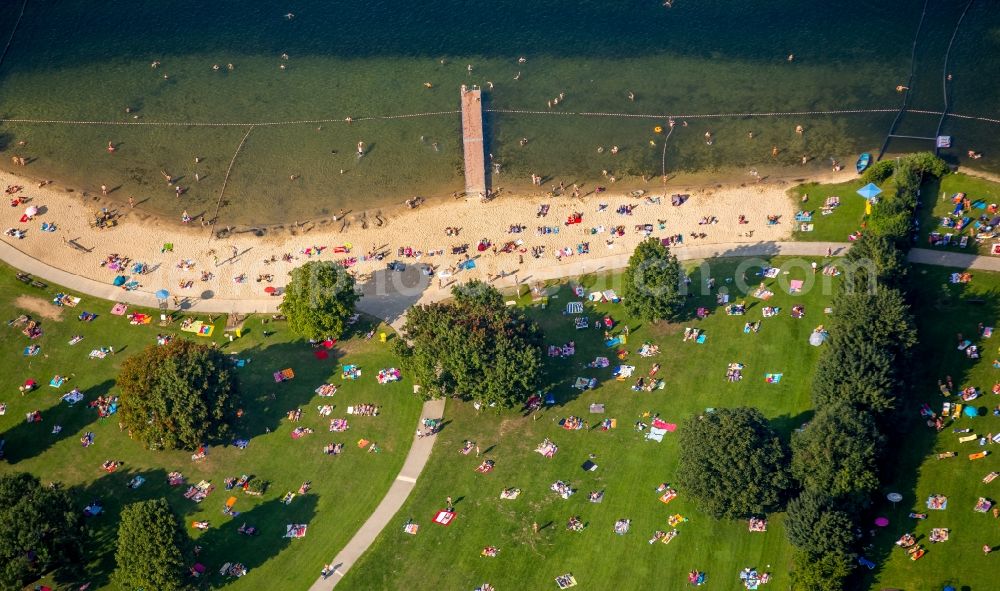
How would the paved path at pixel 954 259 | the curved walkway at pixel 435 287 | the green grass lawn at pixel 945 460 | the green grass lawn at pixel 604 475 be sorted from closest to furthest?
the green grass lawn at pixel 945 460
the green grass lawn at pixel 604 475
the paved path at pixel 954 259
the curved walkway at pixel 435 287

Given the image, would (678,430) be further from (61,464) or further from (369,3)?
(369,3)

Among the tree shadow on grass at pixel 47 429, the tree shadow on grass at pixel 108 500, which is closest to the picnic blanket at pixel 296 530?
Answer: the tree shadow on grass at pixel 108 500

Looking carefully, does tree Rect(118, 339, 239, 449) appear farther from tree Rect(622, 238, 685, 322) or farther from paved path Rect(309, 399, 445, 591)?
tree Rect(622, 238, 685, 322)

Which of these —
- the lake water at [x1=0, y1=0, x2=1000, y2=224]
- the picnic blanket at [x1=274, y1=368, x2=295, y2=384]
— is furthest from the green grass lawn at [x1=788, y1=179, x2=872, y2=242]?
the picnic blanket at [x1=274, y1=368, x2=295, y2=384]

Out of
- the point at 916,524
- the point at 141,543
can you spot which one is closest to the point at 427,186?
the point at 141,543

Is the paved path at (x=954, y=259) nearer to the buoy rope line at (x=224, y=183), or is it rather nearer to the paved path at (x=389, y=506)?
the paved path at (x=389, y=506)

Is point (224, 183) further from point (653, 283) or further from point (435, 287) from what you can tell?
point (653, 283)

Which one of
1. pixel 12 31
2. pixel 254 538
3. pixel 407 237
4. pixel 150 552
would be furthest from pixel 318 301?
pixel 12 31
